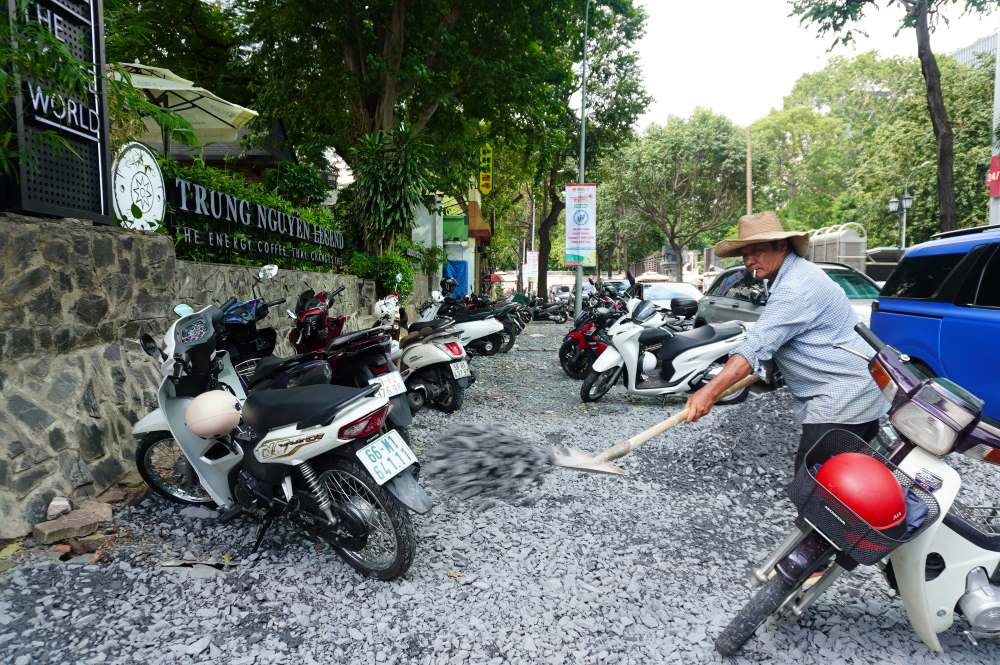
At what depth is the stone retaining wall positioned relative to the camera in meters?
3.56

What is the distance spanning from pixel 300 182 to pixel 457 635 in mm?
9830

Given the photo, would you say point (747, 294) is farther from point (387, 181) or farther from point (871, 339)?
A: point (871, 339)

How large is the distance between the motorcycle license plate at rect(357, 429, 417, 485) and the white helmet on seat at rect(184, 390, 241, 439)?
0.86 metres

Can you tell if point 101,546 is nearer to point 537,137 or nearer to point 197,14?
point 537,137

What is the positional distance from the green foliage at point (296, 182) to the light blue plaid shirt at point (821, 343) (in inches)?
383

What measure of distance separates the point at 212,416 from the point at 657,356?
5209mm

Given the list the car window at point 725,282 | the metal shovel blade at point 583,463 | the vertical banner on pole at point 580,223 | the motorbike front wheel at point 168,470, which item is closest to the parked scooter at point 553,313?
the vertical banner on pole at point 580,223

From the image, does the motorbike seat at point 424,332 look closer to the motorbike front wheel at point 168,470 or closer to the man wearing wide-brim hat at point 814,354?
the motorbike front wheel at point 168,470

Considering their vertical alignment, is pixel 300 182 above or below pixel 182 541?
above

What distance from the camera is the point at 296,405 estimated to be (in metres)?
3.05

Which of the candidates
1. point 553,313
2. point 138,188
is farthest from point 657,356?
point 553,313

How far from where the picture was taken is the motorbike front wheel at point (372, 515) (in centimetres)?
293

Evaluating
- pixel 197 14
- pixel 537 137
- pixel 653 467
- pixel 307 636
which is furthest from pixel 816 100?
pixel 307 636

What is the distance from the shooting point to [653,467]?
4.86m
